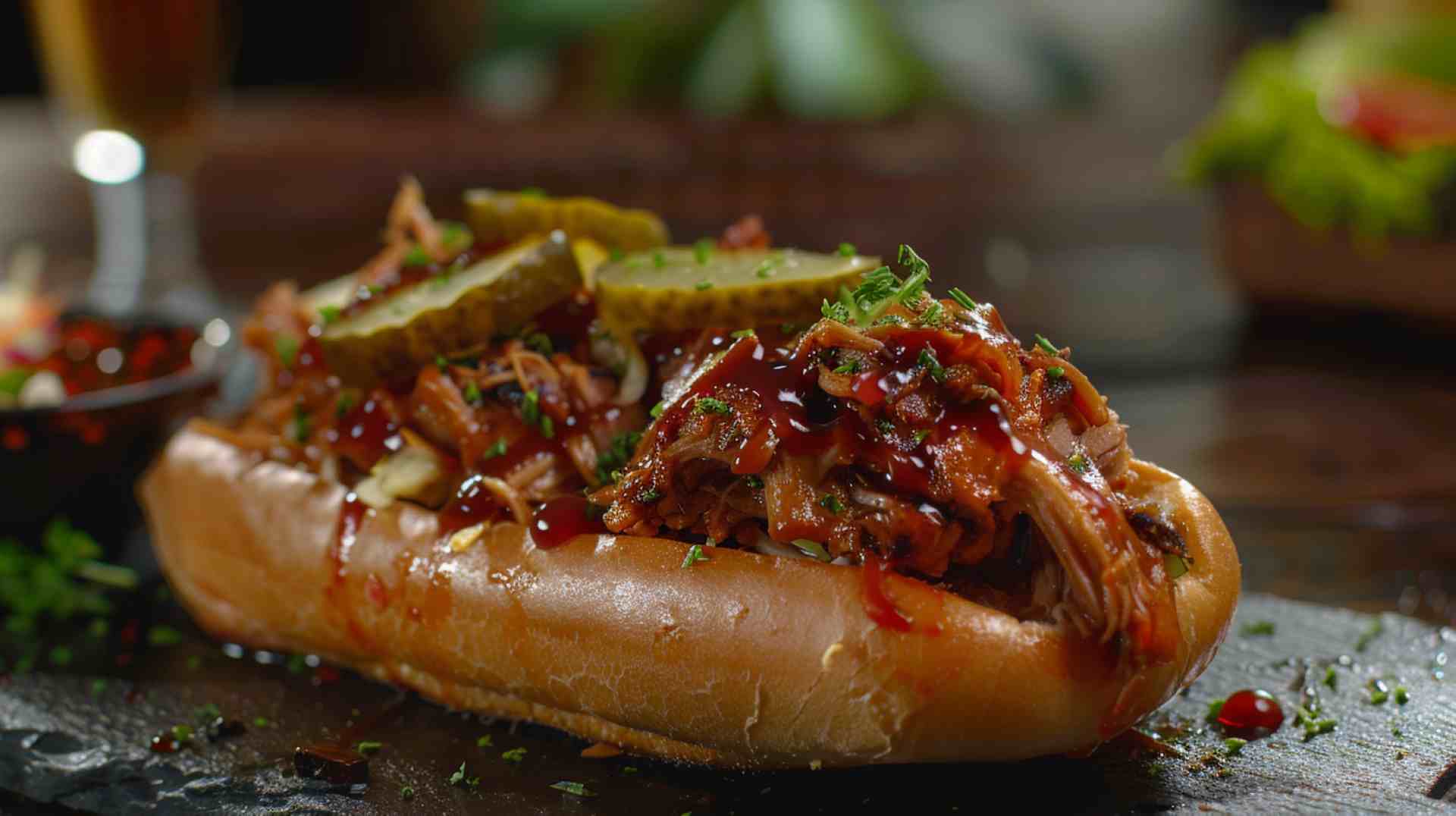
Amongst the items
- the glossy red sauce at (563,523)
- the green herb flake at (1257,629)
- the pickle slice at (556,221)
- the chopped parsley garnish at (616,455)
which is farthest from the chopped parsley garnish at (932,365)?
the green herb flake at (1257,629)

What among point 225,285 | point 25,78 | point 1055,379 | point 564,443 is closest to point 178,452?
point 564,443

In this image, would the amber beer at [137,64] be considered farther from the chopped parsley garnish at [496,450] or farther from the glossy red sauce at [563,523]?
the glossy red sauce at [563,523]

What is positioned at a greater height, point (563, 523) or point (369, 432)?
point (369, 432)

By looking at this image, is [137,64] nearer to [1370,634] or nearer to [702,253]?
[702,253]

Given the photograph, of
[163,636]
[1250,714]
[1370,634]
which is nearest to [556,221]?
[163,636]

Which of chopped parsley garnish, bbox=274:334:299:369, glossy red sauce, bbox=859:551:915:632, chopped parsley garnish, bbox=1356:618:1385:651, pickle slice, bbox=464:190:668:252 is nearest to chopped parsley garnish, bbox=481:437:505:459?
pickle slice, bbox=464:190:668:252

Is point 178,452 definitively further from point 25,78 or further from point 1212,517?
point 25,78

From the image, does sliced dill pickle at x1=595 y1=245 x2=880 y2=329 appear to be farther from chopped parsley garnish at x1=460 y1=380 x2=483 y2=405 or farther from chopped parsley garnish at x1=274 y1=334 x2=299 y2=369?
chopped parsley garnish at x1=274 y1=334 x2=299 y2=369
